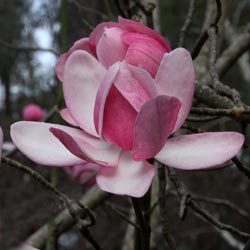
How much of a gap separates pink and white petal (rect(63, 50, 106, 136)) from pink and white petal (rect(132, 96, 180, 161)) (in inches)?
2.6

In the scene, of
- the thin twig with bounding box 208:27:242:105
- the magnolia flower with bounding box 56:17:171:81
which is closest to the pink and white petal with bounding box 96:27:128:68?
the magnolia flower with bounding box 56:17:171:81

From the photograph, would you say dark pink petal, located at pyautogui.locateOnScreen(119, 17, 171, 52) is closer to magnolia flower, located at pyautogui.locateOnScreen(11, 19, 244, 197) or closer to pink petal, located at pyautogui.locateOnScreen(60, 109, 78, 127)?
magnolia flower, located at pyautogui.locateOnScreen(11, 19, 244, 197)

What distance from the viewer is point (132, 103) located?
0.49 metres

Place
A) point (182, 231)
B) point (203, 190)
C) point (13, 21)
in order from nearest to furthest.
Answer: point (182, 231)
point (203, 190)
point (13, 21)

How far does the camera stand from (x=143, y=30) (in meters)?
0.53

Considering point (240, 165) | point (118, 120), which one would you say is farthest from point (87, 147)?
point (240, 165)

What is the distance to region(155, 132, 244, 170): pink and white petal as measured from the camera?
46 centimetres

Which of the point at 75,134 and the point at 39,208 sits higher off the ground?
the point at 75,134

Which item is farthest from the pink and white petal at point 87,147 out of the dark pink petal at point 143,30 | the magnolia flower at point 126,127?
the dark pink petal at point 143,30

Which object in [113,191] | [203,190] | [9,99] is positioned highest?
[113,191]

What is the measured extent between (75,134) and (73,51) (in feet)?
0.29

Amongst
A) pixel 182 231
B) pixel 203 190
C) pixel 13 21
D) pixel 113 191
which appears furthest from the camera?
pixel 13 21

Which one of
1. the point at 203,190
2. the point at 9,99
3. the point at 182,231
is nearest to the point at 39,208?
the point at 182,231

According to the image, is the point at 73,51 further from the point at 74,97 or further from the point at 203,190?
the point at 203,190
